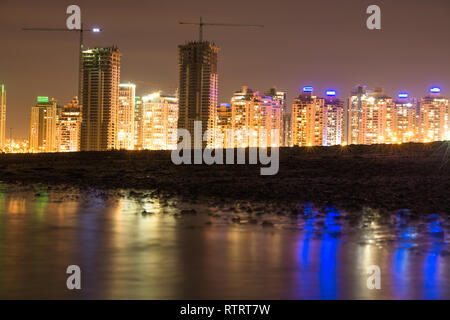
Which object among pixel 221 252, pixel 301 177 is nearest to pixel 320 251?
pixel 221 252

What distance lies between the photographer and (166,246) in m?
11.7

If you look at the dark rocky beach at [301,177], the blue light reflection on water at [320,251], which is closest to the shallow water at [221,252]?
the blue light reflection on water at [320,251]

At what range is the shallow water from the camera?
845 cm

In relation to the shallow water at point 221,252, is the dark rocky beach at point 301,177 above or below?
above

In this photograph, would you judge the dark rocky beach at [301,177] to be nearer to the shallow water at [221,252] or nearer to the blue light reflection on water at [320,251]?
the blue light reflection on water at [320,251]

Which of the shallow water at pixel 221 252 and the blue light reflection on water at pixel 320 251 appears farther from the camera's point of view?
the blue light reflection on water at pixel 320 251

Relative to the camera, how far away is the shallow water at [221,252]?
332 inches

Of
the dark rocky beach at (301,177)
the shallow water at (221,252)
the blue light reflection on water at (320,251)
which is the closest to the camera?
the shallow water at (221,252)

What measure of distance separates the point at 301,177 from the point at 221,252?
17739 millimetres

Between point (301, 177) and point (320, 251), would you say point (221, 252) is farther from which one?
point (301, 177)

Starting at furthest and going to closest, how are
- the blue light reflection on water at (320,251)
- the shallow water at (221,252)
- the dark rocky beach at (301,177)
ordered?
the dark rocky beach at (301,177)
the blue light reflection on water at (320,251)
the shallow water at (221,252)

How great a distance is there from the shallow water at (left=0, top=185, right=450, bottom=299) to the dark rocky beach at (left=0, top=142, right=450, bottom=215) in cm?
274

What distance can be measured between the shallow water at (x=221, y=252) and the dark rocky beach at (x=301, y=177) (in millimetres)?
2743
